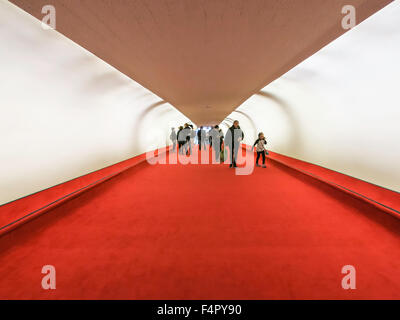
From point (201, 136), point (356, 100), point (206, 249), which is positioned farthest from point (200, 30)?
point (201, 136)

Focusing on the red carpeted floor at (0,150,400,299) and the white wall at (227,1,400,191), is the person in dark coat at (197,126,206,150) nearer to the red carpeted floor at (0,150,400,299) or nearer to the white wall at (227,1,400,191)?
the white wall at (227,1,400,191)

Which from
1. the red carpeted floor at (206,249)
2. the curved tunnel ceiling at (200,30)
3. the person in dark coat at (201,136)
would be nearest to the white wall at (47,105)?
the curved tunnel ceiling at (200,30)

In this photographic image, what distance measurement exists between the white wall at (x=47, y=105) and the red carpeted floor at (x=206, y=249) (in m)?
1.27

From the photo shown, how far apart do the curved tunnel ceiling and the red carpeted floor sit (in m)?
3.57

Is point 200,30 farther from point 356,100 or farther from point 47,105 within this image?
point 356,100

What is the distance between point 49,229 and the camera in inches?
128

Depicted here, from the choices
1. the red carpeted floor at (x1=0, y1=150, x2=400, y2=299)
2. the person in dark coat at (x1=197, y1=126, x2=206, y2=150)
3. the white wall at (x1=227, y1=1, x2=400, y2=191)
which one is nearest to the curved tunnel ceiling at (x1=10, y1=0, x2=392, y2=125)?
the white wall at (x1=227, y1=1, x2=400, y2=191)

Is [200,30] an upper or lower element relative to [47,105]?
upper

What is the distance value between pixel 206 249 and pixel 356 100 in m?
5.57

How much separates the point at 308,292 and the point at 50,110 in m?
6.39

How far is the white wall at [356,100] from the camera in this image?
3.52 metres

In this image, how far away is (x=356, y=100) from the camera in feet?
15.3
